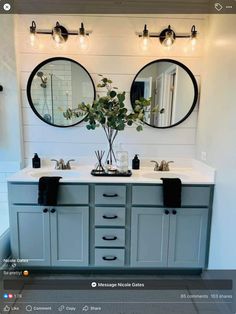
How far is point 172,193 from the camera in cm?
196

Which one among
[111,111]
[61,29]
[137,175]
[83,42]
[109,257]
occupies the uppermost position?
[61,29]

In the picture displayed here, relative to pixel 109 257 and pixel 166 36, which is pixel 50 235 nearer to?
pixel 109 257

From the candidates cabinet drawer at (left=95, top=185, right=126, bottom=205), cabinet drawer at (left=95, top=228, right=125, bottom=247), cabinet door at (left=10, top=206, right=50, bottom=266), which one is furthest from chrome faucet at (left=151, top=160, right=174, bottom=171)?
cabinet door at (left=10, top=206, right=50, bottom=266)

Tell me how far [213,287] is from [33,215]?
145 centimetres

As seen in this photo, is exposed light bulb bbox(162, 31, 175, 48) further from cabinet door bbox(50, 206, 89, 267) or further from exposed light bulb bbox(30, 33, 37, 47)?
cabinet door bbox(50, 206, 89, 267)

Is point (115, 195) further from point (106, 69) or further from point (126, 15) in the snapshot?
point (126, 15)

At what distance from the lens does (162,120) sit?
244 centimetres

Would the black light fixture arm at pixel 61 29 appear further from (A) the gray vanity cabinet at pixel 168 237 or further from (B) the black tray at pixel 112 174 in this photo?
(A) the gray vanity cabinet at pixel 168 237

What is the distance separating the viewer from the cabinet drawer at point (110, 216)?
2.02 meters

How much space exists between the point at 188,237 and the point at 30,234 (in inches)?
52.9

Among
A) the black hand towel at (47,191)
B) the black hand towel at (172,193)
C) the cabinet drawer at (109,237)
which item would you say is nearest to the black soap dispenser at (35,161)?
the black hand towel at (47,191)

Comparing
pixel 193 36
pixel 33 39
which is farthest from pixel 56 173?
pixel 193 36
